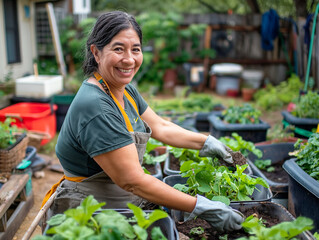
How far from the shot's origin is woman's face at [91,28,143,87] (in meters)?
1.66

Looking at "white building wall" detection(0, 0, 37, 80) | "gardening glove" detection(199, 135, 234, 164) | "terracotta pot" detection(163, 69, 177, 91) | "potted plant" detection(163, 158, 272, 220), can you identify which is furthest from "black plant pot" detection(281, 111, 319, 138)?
"terracotta pot" detection(163, 69, 177, 91)

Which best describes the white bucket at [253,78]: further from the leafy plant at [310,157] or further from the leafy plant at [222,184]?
the leafy plant at [222,184]

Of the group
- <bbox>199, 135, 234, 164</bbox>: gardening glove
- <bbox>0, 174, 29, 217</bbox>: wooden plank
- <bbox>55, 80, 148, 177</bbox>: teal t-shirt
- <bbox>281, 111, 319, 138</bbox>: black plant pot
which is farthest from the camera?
<bbox>281, 111, 319, 138</bbox>: black plant pot

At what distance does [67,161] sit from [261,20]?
27.7 ft

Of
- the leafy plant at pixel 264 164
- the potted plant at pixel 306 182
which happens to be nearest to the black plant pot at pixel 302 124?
the leafy plant at pixel 264 164

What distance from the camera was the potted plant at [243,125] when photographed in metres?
3.51

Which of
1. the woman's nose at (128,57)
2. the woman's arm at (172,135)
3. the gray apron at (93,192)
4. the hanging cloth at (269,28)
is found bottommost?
the gray apron at (93,192)

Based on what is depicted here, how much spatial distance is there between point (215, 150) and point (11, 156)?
1.90 metres

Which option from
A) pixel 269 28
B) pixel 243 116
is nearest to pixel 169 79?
pixel 269 28

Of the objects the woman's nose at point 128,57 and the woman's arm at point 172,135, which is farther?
the woman's arm at point 172,135

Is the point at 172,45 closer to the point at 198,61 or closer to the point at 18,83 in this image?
the point at 198,61

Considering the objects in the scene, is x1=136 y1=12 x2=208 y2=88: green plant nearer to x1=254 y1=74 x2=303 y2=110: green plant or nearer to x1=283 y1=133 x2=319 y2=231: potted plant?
x1=254 y1=74 x2=303 y2=110: green plant

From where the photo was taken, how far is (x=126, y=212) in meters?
1.46

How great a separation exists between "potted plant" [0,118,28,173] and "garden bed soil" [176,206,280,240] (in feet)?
6.45
